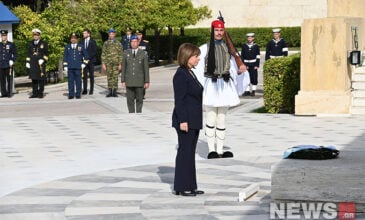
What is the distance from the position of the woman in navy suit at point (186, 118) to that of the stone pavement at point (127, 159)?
201 mm

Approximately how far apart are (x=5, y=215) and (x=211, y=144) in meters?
4.39

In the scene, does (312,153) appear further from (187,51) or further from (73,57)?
(73,57)

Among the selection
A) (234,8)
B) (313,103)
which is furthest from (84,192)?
(234,8)

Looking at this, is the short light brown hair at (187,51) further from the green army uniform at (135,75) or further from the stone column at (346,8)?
the stone column at (346,8)

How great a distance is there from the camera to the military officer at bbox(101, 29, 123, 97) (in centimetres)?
2648

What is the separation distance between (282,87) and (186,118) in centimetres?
986

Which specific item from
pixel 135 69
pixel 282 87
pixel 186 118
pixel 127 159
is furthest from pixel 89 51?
pixel 186 118

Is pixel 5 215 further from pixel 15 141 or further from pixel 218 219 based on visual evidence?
pixel 15 141

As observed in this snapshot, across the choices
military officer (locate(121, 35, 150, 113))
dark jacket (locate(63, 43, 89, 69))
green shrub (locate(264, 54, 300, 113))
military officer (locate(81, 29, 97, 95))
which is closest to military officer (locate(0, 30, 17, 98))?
dark jacket (locate(63, 43, 89, 69))

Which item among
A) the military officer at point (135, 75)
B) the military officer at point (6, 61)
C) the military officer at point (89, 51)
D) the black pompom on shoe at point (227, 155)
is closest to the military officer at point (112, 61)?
the military officer at point (89, 51)

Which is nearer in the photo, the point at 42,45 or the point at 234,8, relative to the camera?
the point at 42,45

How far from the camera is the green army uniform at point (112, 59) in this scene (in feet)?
86.9

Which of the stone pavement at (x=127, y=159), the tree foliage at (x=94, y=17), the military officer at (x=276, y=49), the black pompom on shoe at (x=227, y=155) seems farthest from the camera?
the tree foliage at (x=94, y=17)

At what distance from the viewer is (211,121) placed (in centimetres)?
1416
